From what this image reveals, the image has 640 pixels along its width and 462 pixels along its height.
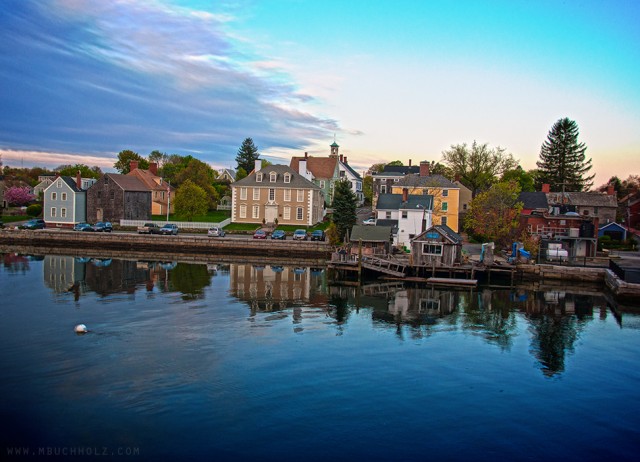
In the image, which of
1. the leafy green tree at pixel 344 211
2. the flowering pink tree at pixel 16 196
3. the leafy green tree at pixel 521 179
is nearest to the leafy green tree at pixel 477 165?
the leafy green tree at pixel 521 179

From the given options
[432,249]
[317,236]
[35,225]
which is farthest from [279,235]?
[35,225]

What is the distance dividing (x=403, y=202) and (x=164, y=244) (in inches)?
1155

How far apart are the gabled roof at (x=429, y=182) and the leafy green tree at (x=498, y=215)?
7483 millimetres

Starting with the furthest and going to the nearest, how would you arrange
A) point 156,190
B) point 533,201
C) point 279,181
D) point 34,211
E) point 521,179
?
point 521,179 → point 34,211 → point 156,190 → point 279,181 → point 533,201

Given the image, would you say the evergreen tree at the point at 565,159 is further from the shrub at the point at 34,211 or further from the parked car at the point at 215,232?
the shrub at the point at 34,211

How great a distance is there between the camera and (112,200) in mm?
81812

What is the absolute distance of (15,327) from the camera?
28562 millimetres

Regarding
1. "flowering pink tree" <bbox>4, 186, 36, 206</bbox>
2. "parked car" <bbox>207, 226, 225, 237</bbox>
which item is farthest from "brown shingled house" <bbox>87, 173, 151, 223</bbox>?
"flowering pink tree" <bbox>4, 186, 36, 206</bbox>

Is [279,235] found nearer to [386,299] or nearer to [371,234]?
[371,234]

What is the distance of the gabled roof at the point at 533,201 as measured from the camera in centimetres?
7494

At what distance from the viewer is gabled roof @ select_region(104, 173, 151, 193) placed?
269ft

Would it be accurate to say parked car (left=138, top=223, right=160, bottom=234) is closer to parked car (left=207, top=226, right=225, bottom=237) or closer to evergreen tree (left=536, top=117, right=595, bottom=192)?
parked car (left=207, top=226, right=225, bottom=237)

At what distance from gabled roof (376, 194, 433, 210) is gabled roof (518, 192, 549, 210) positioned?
1725cm

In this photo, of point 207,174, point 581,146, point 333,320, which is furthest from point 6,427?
point 581,146
